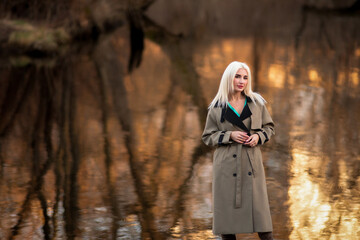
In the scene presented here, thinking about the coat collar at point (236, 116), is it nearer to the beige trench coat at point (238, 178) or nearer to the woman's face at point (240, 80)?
the beige trench coat at point (238, 178)

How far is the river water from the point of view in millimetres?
7270

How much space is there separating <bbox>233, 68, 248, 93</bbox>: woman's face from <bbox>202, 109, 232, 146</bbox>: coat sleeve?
27cm

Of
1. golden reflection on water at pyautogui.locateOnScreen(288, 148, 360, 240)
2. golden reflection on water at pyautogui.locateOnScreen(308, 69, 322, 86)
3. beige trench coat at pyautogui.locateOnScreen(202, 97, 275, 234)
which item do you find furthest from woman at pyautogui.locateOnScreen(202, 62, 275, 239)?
golden reflection on water at pyautogui.locateOnScreen(308, 69, 322, 86)

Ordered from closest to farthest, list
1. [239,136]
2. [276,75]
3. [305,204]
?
1. [239,136]
2. [305,204]
3. [276,75]

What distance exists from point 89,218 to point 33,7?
81.7 ft

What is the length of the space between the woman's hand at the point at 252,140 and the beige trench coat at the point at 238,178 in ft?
0.18

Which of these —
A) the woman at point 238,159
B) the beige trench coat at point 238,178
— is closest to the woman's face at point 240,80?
the woman at point 238,159

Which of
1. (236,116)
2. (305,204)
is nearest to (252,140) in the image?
(236,116)

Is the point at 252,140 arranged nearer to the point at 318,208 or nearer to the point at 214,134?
the point at 214,134

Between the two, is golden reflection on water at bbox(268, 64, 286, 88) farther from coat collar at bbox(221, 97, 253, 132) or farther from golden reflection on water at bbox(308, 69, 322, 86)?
coat collar at bbox(221, 97, 253, 132)

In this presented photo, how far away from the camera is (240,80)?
18.4ft

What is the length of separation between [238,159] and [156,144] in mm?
5827

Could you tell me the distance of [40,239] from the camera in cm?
664

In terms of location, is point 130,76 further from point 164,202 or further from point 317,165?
point 164,202
